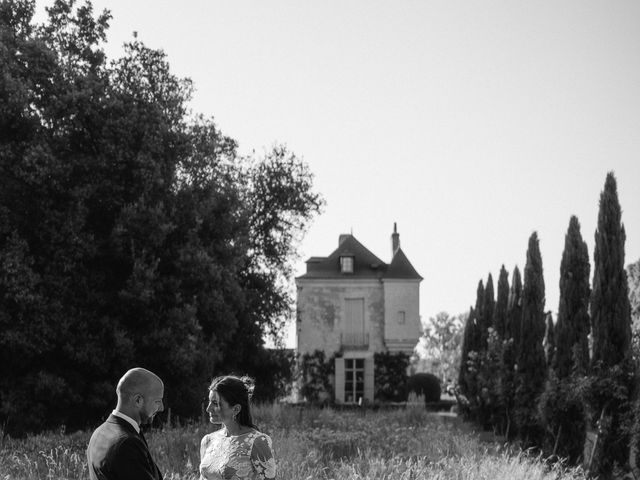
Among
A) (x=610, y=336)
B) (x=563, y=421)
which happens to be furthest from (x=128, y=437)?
(x=563, y=421)

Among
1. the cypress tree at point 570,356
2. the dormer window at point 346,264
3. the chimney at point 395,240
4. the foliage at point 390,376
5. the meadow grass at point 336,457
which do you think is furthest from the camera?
the chimney at point 395,240

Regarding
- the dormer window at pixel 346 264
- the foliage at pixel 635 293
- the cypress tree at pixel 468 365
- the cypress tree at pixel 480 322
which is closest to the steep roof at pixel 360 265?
the dormer window at pixel 346 264

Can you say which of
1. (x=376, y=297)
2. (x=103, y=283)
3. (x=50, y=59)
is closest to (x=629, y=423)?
(x=103, y=283)

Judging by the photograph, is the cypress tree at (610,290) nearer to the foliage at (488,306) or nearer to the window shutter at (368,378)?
the foliage at (488,306)

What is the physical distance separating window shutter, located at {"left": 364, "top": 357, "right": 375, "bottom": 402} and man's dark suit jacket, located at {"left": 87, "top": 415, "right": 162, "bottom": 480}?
36.0 metres

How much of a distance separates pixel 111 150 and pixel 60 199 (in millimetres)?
1690

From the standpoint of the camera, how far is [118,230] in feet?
60.7

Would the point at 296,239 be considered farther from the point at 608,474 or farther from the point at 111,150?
the point at 608,474

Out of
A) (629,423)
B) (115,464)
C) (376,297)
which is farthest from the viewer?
(376,297)

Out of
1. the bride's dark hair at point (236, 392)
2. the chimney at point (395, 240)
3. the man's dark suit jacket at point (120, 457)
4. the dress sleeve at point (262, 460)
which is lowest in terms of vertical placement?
the dress sleeve at point (262, 460)

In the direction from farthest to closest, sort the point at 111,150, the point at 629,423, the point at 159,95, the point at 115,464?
the point at 159,95, the point at 111,150, the point at 629,423, the point at 115,464

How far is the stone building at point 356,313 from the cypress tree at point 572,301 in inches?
831

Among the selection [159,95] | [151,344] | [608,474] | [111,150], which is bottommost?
[608,474]

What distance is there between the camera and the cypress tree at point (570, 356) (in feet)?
57.4
